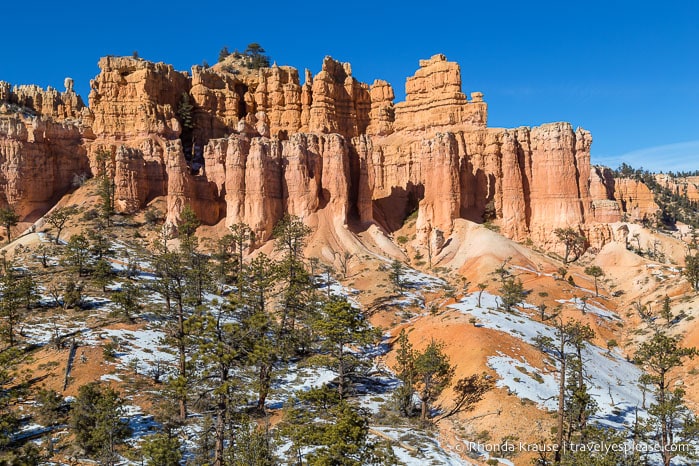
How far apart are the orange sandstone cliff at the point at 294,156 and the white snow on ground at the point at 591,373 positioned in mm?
23558

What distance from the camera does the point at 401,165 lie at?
89062 mm

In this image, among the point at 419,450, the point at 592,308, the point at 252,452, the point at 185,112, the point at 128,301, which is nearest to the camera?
the point at 252,452

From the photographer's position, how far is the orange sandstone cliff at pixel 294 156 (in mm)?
77000

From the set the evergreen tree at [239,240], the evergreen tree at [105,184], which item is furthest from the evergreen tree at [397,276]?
the evergreen tree at [105,184]

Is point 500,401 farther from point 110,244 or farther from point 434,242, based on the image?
point 110,244

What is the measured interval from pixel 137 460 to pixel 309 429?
8644mm

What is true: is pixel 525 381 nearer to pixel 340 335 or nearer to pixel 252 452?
pixel 340 335

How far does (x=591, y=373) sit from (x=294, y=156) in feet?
157

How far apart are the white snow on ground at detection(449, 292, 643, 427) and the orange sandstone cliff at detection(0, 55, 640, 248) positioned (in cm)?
2356

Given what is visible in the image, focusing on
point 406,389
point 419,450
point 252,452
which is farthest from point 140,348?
point 419,450

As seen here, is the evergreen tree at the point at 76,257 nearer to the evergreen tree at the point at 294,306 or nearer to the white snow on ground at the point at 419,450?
the evergreen tree at the point at 294,306

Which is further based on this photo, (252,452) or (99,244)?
(99,244)

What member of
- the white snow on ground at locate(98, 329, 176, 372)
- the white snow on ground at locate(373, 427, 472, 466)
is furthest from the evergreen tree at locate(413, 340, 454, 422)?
the white snow on ground at locate(98, 329, 176, 372)

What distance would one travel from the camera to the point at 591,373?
4381 cm
